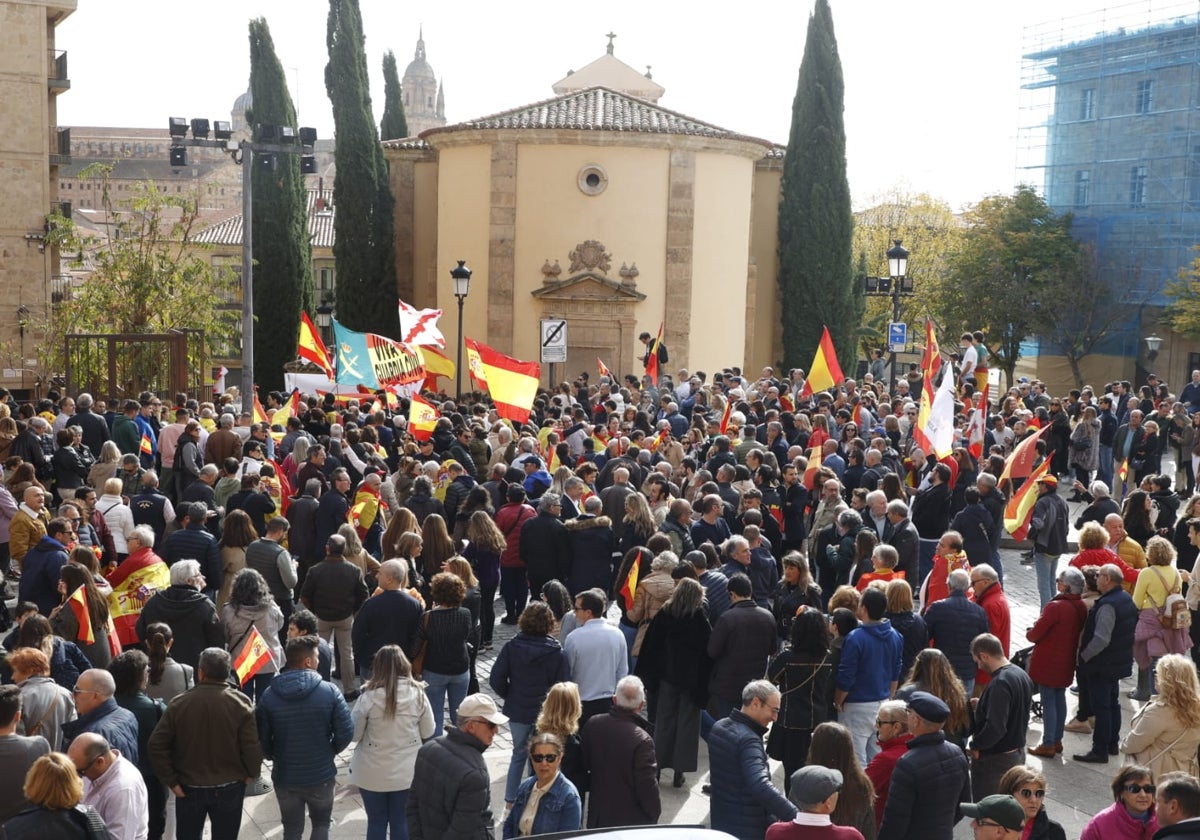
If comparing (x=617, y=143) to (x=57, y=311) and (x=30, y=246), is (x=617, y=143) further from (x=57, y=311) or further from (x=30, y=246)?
(x=30, y=246)

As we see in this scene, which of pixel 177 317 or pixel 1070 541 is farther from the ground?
pixel 177 317

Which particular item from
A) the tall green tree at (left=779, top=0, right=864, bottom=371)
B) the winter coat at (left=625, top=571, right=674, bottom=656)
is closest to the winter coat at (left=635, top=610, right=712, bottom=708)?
the winter coat at (left=625, top=571, right=674, bottom=656)

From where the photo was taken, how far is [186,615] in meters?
9.61

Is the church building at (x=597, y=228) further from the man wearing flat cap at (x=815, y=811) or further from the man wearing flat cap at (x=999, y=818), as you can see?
the man wearing flat cap at (x=999, y=818)

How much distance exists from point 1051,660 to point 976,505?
3.18 meters

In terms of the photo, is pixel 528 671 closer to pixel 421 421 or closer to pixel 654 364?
pixel 421 421

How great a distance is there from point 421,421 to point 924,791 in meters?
11.3

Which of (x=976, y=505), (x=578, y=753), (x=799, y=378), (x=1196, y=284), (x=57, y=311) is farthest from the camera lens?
(x=1196, y=284)

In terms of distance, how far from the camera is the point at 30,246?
37344mm

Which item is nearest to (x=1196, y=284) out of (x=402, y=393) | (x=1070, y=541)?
(x=1070, y=541)

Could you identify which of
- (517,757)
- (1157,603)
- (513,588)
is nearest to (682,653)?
(517,757)

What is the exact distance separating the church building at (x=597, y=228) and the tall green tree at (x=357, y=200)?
15.1 ft

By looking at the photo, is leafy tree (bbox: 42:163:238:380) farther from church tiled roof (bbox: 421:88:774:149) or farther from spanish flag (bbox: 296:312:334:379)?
church tiled roof (bbox: 421:88:774:149)

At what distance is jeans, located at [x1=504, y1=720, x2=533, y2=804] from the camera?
360 inches
